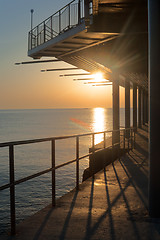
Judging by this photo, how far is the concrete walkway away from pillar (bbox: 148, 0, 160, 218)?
35cm

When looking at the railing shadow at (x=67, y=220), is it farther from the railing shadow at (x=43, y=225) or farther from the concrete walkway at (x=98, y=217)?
the railing shadow at (x=43, y=225)

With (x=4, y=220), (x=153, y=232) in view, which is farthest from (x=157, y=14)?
(x=4, y=220)

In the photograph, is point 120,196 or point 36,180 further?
point 36,180

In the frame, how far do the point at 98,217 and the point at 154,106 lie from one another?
1948 millimetres

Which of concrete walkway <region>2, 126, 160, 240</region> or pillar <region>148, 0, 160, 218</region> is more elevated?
pillar <region>148, 0, 160, 218</region>

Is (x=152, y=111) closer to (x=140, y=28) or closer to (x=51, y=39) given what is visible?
(x=140, y=28)

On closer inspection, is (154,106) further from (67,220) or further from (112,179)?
(112,179)

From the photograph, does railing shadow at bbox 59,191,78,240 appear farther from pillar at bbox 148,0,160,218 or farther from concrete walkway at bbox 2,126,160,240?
pillar at bbox 148,0,160,218

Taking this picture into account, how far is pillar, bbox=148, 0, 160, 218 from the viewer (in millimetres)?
4609

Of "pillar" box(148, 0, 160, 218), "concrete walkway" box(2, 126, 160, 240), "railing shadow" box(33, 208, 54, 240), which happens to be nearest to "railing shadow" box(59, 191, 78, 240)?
"concrete walkway" box(2, 126, 160, 240)

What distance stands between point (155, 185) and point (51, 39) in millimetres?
10503

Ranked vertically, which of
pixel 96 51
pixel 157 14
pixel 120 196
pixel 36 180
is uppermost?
pixel 96 51

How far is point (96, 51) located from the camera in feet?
49.9

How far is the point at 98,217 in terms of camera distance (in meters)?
4.71
